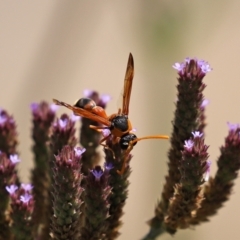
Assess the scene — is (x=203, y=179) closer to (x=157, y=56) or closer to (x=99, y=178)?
(x=99, y=178)

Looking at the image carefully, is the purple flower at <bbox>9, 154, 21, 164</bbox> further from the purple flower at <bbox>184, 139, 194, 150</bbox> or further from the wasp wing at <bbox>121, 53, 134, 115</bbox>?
the purple flower at <bbox>184, 139, 194, 150</bbox>

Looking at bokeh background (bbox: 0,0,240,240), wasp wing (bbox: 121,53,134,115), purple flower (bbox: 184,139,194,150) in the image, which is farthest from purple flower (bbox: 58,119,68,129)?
bokeh background (bbox: 0,0,240,240)

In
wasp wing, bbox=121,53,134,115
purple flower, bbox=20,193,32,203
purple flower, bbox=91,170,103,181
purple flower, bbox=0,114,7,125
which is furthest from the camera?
purple flower, bbox=0,114,7,125

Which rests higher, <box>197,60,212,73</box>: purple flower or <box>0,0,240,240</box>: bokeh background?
<box>0,0,240,240</box>: bokeh background

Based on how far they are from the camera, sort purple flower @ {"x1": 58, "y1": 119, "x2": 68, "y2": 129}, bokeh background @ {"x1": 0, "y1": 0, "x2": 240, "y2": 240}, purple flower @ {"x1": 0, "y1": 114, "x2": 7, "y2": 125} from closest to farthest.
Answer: purple flower @ {"x1": 58, "y1": 119, "x2": 68, "y2": 129}, purple flower @ {"x1": 0, "y1": 114, "x2": 7, "y2": 125}, bokeh background @ {"x1": 0, "y1": 0, "x2": 240, "y2": 240}

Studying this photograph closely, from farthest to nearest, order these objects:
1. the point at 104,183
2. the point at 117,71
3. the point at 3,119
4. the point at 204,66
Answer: the point at 117,71 → the point at 3,119 → the point at 204,66 → the point at 104,183

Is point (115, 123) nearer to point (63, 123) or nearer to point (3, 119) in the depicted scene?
point (63, 123)

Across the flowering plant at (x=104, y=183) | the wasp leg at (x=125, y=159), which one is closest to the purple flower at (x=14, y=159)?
the flowering plant at (x=104, y=183)

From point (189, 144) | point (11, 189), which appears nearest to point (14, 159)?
point (11, 189)
